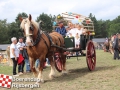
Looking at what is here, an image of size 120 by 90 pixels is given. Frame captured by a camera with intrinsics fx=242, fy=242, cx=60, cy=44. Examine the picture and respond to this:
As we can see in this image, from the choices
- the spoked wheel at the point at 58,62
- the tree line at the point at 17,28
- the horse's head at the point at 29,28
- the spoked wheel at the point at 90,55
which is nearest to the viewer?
the horse's head at the point at 29,28

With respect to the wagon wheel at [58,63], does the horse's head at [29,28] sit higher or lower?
higher

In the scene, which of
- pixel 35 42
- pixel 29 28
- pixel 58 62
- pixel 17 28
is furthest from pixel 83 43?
pixel 17 28

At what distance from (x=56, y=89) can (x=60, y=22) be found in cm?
441

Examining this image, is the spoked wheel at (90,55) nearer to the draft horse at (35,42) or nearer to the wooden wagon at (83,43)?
the wooden wagon at (83,43)

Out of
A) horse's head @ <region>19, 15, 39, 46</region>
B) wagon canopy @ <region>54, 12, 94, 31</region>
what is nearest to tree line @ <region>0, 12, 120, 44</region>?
wagon canopy @ <region>54, 12, 94, 31</region>

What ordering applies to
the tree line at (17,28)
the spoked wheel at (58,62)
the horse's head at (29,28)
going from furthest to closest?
the tree line at (17,28) < the spoked wheel at (58,62) < the horse's head at (29,28)

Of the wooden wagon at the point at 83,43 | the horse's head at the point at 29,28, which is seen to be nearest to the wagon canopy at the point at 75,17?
the wooden wagon at the point at 83,43

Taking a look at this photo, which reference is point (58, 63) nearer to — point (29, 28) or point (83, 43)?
point (83, 43)

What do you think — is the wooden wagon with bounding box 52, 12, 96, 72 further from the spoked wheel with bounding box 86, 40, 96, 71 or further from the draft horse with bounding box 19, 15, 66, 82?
the draft horse with bounding box 19, 15, 66, 82

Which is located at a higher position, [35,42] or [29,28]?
[29,28]

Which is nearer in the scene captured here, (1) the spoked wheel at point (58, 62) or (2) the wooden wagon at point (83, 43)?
(2) the wooden wagon at point (83, 43)

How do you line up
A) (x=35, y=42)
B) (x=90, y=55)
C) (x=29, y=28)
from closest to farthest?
1. (x=29, y=28)
2. (x=35, y=42)
3. (x=90, y=55)

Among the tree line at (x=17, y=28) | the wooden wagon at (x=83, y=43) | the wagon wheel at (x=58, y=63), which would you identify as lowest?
the wagon wheel at (x=58, y=63)

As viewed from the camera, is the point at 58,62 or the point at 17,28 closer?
the point at 58,62
